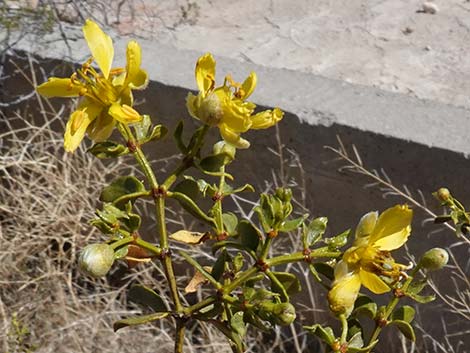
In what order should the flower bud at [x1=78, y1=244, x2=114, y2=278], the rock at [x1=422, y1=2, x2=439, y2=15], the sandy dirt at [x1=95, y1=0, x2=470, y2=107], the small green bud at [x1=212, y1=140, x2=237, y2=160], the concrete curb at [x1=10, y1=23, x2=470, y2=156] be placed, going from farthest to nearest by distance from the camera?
the rock at [x1=422, y1=2, x2=439, y2=15], the sandy dirt at [x1=95, y1=0, x2=470, y2=107], the concrete curb at [x1=10, y1=23, x2=470, y2=156], the small green bud at [x1=212, y1=140, x2=237, y2=160], the flower bud at [x1=78, y1=244, x2=114, y2=278]

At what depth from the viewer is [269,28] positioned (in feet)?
10.9

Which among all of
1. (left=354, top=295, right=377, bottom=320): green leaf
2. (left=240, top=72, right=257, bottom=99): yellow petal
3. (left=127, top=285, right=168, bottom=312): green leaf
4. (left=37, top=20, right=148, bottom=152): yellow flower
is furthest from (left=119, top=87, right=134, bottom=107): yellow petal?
(left=354, top=295, right=377, bottom=320): green leaf

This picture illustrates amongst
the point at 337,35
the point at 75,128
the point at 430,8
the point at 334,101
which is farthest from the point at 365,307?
the point at 430,8

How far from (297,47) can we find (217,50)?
0.27 meters

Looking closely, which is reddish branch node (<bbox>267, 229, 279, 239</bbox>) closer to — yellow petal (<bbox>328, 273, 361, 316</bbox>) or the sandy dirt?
yellow petal (<bbox>328, 273, 361, 316</bbox>)

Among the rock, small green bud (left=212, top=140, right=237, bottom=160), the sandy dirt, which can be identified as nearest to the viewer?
small green bud (left=212, top=140, right=237, bottom=160)

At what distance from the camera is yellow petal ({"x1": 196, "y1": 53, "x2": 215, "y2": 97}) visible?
837 mm

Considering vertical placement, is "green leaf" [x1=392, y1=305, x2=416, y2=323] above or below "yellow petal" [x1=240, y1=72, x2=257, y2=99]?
below

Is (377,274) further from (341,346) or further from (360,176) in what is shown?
(360,176)

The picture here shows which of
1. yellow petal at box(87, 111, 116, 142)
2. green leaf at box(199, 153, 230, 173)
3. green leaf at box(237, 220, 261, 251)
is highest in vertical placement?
yellow petal at box(87, 111, 116, 142)

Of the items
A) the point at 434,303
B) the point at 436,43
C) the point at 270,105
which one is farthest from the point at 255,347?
→ the point at 436,43

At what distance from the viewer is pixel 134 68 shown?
82cm

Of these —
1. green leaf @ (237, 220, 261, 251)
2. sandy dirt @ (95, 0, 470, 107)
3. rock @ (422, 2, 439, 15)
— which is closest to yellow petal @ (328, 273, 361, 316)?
green leaf @ (237, 220, 261, 251)

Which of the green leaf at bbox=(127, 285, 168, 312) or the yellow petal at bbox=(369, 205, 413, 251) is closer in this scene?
the yellow petal at bbox=(369, 205, 413, 251)
